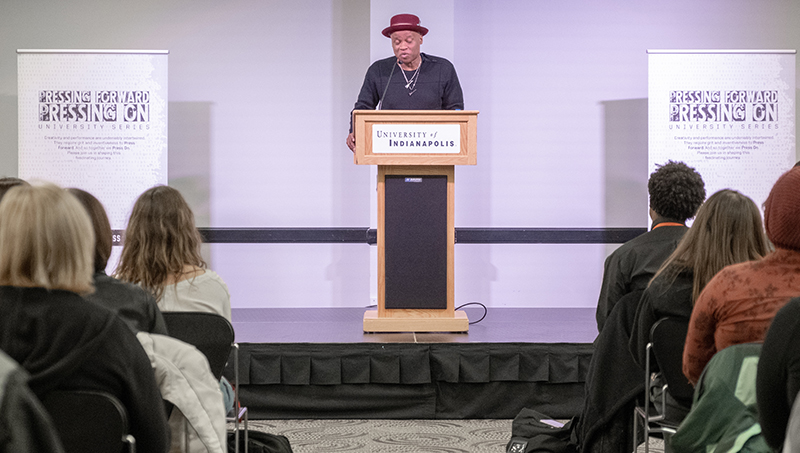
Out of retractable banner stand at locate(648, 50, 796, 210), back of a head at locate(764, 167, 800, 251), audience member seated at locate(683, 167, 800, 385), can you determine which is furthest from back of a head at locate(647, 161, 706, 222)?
retractable banner stand at locate(648, 50, 796, 210)

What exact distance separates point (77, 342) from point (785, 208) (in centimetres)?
135

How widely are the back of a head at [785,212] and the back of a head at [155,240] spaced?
62.4 inches

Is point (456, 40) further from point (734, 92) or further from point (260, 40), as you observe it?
point (734, 92)

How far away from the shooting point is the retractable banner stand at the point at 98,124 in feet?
15.5

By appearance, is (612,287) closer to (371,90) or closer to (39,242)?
(39,242)

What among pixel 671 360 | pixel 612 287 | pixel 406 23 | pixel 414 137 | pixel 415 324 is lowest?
pixel 415 324

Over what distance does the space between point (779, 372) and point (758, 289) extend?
45 cm

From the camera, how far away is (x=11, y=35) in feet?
17.4

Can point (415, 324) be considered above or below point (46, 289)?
below

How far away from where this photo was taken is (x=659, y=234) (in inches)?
99.9

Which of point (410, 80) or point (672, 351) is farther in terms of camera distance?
point (410, 80)

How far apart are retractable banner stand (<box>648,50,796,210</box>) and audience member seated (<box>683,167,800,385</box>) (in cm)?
325

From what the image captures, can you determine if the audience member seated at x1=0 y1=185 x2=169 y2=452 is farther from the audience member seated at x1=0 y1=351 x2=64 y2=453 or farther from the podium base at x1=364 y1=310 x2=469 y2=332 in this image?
the podium base at x1=364 y1=310 x2=469 y2=332

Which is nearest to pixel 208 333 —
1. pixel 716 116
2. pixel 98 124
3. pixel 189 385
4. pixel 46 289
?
pixel 189 385
